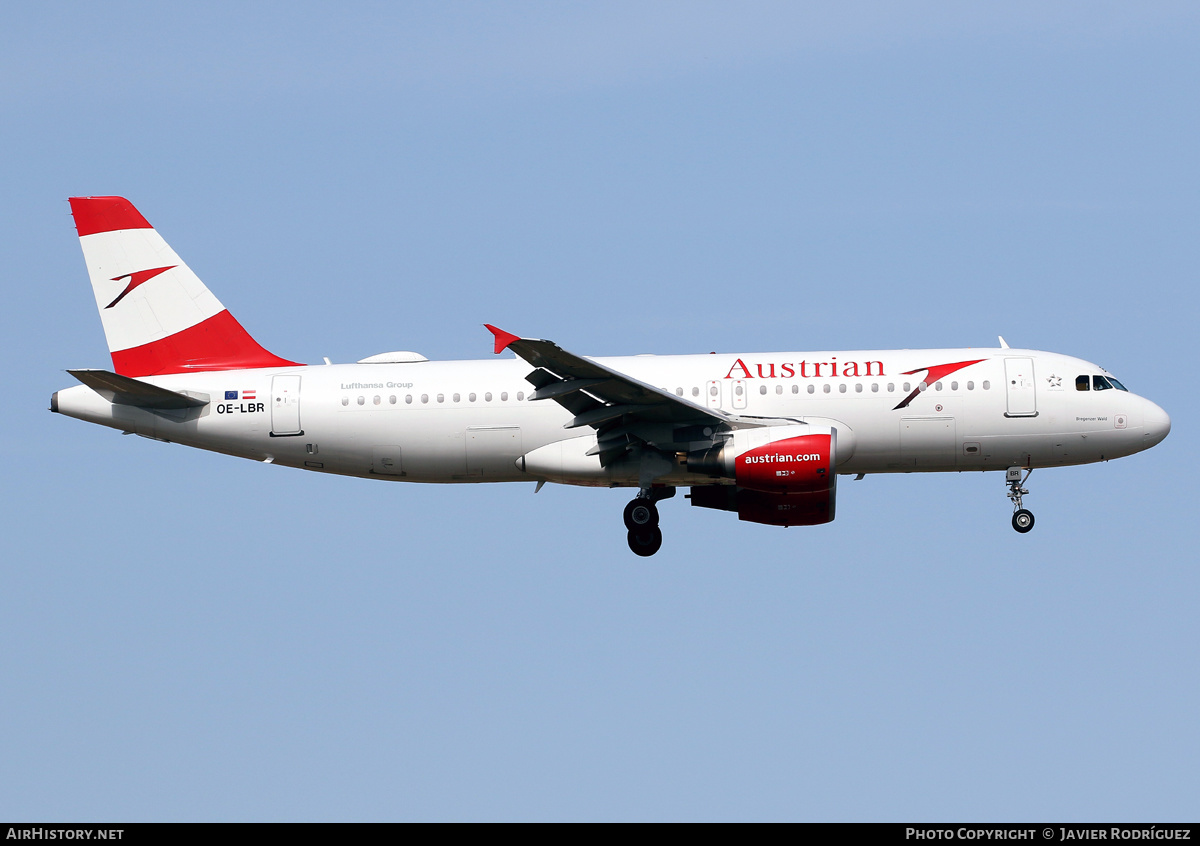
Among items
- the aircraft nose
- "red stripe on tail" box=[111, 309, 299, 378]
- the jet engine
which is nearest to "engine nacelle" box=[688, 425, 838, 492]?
the jet engine

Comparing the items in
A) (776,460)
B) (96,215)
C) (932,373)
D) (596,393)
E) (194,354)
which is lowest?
(776,460)

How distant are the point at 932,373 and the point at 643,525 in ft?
25.2

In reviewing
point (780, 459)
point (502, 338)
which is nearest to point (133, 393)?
point (502, 338)

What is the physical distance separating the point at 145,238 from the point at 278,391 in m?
6.14

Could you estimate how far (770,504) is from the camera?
35500 millimetres

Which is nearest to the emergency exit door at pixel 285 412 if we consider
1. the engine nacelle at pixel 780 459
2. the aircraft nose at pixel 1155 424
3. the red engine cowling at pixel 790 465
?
the engine nacelle at pixel 780 459

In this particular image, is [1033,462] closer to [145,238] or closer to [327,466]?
[327,466]

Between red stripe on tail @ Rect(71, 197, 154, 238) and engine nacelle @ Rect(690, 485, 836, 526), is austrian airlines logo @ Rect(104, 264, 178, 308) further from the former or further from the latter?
engine nacelle @ Rect(690, 485, 836, 526)

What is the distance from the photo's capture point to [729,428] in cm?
3294

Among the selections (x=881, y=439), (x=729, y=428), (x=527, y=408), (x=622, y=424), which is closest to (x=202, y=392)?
(x=527, y=408)

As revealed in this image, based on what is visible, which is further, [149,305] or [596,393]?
[149,305]

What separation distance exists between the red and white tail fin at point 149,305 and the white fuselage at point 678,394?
3.94 ft

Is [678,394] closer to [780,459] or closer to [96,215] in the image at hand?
[780,459]

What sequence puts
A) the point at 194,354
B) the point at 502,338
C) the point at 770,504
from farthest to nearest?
the point at 194,354 → the point at 770,504 → the point at 502,338
